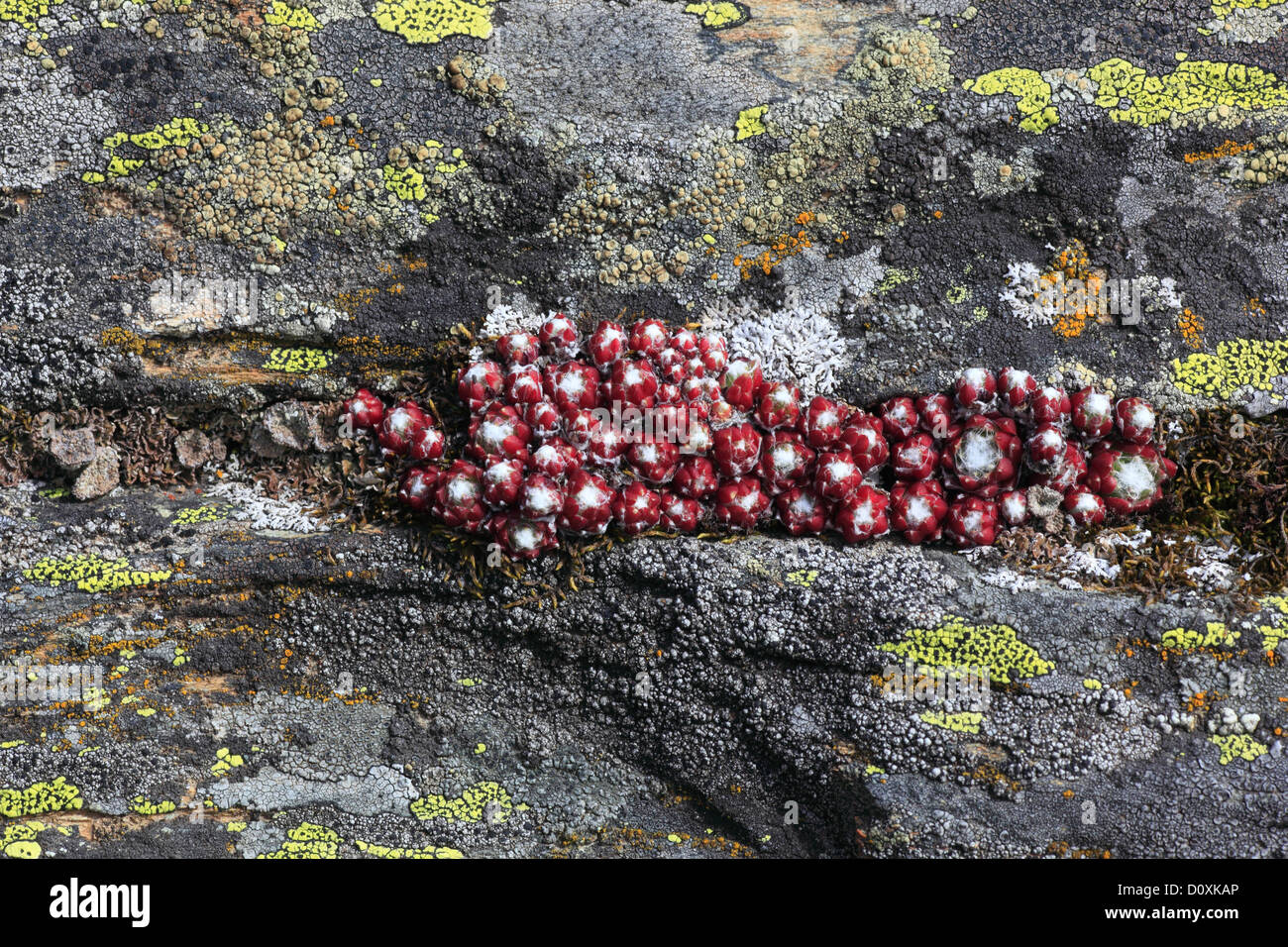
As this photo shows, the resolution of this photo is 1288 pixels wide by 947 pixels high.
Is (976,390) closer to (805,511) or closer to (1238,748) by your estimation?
(805,511)

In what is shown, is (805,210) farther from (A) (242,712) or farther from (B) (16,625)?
(B) (16,625)

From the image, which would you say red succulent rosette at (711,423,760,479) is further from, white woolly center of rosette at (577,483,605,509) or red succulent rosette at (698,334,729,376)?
white woolly center of rosette at (577,483,605,509)

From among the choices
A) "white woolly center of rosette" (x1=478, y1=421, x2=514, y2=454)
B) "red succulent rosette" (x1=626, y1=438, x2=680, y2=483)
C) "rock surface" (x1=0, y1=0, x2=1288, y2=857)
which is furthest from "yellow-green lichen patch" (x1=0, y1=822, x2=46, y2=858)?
"red succulent rosette" (x1=626, y1=438, x2=680, y2=483)

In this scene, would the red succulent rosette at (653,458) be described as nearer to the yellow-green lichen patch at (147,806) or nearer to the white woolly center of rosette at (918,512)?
the white woolly center of rosette at (918,512)

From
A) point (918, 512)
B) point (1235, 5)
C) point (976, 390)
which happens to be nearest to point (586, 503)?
point (918, 512)

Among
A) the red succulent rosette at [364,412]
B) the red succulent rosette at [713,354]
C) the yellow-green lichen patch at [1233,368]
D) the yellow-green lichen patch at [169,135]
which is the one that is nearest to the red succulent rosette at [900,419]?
the red succulent rosette at [713,354]

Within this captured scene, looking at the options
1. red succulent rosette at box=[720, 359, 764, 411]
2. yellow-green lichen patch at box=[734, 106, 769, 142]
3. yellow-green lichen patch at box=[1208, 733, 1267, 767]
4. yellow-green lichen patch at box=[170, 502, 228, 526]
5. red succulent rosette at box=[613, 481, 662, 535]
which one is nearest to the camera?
yellow-green lichen patch at box=[1208, 733, 1267, 767]

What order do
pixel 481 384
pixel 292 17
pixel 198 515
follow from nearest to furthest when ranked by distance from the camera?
pixel 481 384 → pixel 198 515 → pixel 292 17
